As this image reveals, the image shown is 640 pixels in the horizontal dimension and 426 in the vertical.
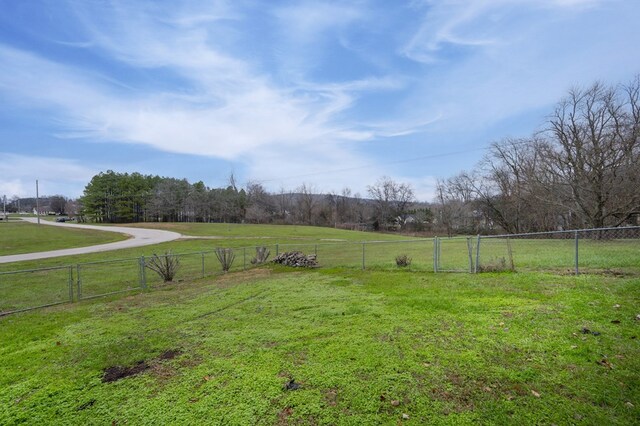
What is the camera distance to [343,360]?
14.4 ft

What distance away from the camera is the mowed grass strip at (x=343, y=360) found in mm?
3324

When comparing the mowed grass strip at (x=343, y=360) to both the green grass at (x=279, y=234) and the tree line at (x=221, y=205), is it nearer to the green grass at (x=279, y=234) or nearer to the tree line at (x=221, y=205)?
the green grass at (x=279, y=234)

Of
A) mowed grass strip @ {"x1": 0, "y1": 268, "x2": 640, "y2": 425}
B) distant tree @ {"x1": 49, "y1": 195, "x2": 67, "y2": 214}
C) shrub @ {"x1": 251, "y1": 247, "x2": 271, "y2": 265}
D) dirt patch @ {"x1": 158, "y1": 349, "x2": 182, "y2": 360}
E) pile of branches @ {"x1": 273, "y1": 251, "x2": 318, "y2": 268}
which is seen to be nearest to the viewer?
mowed grass strip @ {"x1": 0, "y1": 268, "x2": 640, "y2": 425}

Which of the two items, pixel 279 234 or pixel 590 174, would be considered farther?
pixel 279 234

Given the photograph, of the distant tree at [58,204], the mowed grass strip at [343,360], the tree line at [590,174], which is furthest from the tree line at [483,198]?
the distant tree at [58,204]

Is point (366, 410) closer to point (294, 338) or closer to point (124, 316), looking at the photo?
point (294, 338)

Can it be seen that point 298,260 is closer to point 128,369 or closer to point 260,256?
point 260,256

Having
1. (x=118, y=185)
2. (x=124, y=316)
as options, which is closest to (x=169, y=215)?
(x=118, y=185)

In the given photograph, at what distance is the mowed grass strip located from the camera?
332 centimetres

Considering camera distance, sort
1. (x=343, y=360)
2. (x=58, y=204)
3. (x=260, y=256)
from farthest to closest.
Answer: (x=58, y=204) < (x=260, y=256) < (x=343, y=360)

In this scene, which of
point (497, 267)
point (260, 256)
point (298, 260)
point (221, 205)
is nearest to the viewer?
point (497, 267)

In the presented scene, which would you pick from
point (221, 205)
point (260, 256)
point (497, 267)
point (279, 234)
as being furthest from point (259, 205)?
point (497, 267)

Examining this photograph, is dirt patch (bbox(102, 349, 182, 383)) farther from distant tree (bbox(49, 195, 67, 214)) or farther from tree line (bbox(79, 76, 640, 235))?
distant tree (bbox(49, 195, 67, 214))

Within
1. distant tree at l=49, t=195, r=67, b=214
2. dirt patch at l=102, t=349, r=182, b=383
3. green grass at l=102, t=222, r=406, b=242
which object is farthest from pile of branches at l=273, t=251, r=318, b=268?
distant tree at l=49, t=195, r=67, b=214
